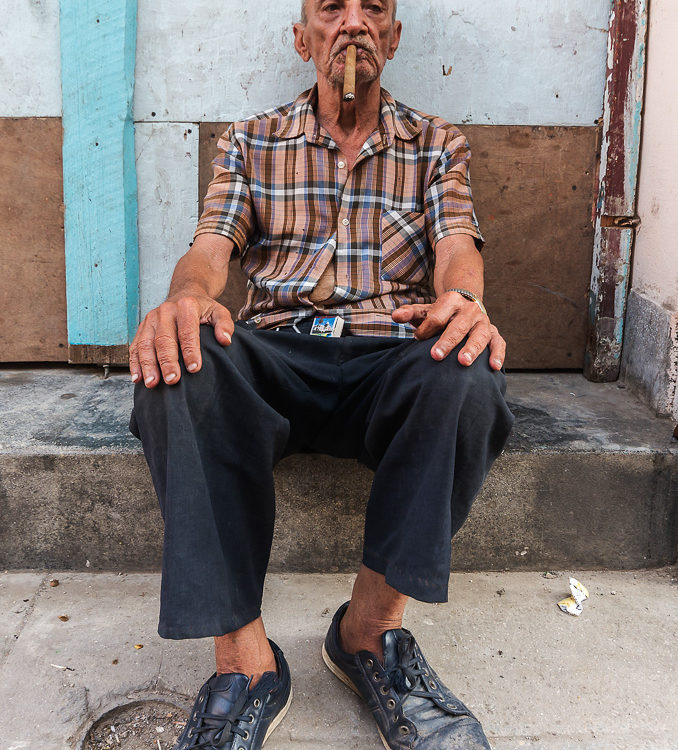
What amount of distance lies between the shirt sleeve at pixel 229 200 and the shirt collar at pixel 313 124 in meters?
0.15

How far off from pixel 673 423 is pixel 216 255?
1464mm

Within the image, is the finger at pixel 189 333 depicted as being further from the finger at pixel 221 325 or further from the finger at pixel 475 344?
the finger at pixel 475 344

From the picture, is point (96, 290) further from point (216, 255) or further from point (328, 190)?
point (328, 190)

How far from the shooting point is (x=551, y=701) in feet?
5.15

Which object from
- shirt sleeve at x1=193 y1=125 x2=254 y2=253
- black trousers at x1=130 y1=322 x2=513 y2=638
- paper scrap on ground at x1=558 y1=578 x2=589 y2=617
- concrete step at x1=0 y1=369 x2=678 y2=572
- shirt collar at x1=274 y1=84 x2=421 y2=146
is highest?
shirt collar at x1=274 y1=84 x2=421 y2=146

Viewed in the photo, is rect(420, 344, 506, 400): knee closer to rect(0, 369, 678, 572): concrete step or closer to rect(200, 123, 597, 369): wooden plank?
rect(0, 369, 678, 572): concrete step

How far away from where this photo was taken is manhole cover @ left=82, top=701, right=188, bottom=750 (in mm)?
1478

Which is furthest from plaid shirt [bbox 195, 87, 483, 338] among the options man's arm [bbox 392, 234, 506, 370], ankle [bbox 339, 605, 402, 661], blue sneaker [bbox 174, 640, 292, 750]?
blue sneaker [bbox 174, 640, 292, 750]

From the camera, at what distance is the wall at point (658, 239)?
2201 millimetres

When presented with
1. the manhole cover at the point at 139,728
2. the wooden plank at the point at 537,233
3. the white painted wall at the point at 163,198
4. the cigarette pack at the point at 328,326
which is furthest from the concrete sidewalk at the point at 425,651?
the white painted wall at the point at 163,198

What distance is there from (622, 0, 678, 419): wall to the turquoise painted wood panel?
1729 mm

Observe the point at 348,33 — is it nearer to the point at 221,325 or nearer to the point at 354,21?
the point at 354,21

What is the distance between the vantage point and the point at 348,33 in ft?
6.42

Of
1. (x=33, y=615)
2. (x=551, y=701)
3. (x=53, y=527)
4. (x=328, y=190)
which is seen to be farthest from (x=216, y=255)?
(x=551, y=701)
